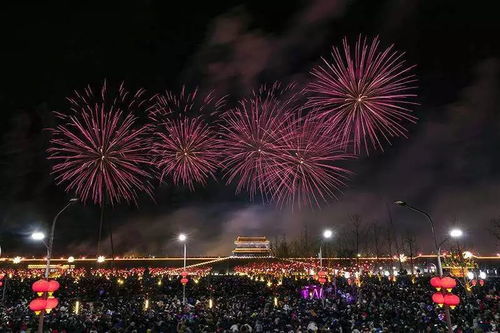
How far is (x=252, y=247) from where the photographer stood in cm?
13075

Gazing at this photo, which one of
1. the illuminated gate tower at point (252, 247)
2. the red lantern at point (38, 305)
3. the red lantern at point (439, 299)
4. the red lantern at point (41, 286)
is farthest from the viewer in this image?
the illuminated gate tower at point (252, 247)

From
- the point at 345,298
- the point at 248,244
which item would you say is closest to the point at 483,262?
the point at 248,244

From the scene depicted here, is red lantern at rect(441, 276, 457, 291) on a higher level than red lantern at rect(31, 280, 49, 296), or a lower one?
lower

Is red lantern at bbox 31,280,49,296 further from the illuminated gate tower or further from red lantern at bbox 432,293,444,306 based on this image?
the illuminated gate tower

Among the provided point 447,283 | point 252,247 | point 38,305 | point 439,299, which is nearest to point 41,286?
point 38,305

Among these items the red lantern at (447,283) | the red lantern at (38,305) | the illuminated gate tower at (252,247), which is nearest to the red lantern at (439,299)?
the red lantern at (447,283)

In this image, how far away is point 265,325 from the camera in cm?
1961

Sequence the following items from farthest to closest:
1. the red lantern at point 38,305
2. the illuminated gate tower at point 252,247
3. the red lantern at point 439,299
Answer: the illuminated gate tower at point 252,247, the red lantern at point 439,299, the red lantern at point 38,305

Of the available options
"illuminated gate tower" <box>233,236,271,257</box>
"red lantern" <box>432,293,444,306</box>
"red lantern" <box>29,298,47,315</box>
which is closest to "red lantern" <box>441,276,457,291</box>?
"red lantern" <box>432,293,444,306</box>

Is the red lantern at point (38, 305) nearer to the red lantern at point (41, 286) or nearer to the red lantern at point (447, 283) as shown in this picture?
the red lantern at point (41, 286)

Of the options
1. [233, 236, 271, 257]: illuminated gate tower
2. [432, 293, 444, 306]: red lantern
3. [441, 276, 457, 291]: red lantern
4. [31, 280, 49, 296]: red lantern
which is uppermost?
[233, 236, 271, 257]: illuminated gate tower

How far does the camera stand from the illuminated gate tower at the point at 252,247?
127688 millimetres

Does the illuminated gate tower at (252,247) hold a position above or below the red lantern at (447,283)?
above

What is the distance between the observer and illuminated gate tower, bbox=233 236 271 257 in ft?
419
